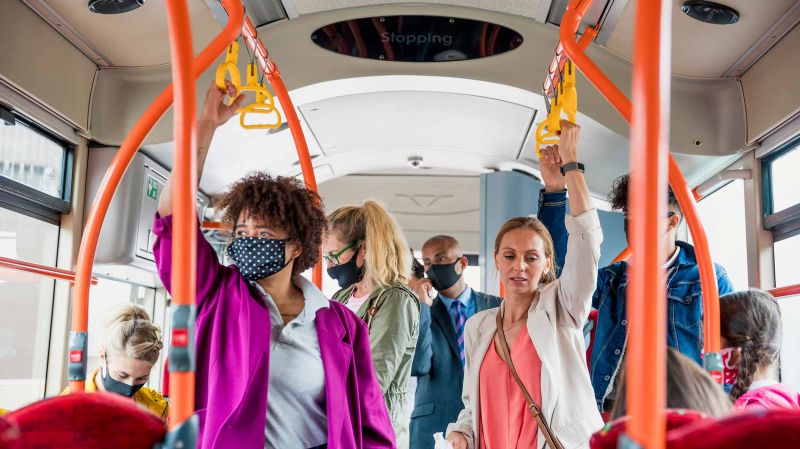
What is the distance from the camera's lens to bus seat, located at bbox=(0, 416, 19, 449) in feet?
3.51

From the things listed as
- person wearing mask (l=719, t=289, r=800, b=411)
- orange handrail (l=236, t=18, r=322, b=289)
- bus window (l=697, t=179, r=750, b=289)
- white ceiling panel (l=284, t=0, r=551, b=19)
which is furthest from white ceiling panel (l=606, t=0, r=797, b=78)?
person wearing mask (l=719, t=289, r=800, b=411)

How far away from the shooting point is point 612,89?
7.31ft

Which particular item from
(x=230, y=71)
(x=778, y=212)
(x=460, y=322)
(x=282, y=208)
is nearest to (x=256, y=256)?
(x=282, y=208)

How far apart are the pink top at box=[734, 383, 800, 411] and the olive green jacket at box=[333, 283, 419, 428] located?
1.25 m

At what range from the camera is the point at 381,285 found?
3.05m

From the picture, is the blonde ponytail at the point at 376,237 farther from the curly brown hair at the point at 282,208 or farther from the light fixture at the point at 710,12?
the light fixture at the point at 710,12

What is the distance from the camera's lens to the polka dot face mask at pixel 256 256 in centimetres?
215

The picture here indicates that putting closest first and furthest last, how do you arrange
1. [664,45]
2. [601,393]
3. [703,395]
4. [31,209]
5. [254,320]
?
1. [664,45]
2. [703,395]
3. [254,320]
4. [601,393]
5. [31,209]

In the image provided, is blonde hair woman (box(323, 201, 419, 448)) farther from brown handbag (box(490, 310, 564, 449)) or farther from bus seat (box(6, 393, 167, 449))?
bus seat (box(6, 393, 167, 449))

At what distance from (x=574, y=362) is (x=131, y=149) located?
1.42 metres

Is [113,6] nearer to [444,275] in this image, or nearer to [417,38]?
[417,38]

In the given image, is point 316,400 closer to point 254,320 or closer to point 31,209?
point 254,320

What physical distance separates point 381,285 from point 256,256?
0.96m

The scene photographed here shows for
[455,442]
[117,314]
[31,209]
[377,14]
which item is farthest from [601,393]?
[31,209]
